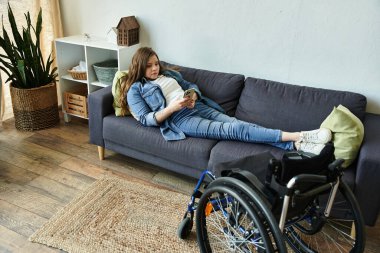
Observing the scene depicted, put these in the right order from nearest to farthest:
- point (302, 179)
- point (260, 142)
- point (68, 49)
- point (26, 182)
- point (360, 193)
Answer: point (302, 179) → point (360, 193) → point (260, 142) → point (26, 182) → point (68, 49)

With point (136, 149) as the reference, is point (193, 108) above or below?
above

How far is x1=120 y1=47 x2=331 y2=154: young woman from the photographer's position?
2045mm

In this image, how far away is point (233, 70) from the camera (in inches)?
105

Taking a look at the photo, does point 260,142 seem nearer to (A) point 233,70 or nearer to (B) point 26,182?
(A) point 233,70

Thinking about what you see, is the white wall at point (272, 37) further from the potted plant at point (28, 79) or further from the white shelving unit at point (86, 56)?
the potted plant at point (28, 79)

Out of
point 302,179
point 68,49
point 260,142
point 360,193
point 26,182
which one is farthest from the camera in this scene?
point 68,49

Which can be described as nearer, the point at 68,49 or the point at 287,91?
the point at 287,91

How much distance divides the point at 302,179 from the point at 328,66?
1.42 metres

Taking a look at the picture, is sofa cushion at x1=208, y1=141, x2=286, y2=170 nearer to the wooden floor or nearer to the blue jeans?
the blue jeans

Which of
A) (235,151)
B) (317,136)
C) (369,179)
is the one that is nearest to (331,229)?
(369,179)

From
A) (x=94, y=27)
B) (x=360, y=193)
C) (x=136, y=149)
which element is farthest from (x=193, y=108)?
(x=94, y=27)

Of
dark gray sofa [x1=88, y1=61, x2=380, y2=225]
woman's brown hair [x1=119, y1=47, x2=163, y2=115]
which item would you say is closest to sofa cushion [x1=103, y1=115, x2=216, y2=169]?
dark gray sofa [x1=88, y1=61, x2=380, y2=225]

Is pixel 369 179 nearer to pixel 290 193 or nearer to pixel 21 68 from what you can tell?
pixel 290 193

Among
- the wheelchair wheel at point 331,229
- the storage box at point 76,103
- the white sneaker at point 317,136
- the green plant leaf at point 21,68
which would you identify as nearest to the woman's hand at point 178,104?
the white sneaker at point 317,136
